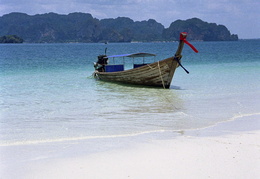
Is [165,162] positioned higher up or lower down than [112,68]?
lower down

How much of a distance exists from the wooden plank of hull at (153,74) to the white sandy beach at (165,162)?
9.07m

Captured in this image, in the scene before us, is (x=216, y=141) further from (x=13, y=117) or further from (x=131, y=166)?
(x=13, y=117)

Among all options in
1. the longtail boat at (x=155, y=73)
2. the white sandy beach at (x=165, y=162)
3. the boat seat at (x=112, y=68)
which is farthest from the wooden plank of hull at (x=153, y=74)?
the white sandy beach at (x=165, y=162)

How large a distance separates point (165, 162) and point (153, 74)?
11.1 m

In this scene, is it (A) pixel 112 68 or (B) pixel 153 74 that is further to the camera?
(A) pixel 112 68

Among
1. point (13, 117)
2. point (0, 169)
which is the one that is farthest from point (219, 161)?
point (13, 117)

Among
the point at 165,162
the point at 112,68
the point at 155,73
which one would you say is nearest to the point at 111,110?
the point at 165,162

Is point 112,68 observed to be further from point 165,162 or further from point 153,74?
point 165,162

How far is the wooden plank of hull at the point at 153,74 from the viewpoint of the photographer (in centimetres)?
1630

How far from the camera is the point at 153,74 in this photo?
1692cm

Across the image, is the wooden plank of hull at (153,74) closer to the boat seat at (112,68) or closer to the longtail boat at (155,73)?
the longtail boat at (155,73)

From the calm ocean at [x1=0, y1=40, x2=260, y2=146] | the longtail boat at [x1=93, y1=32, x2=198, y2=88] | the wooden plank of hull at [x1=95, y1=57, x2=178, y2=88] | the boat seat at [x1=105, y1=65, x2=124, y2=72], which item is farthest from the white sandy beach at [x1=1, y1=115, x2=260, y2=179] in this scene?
the boat seat at [x1=105, y1=65, x2=124, y2=72]

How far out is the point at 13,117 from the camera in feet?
34.5

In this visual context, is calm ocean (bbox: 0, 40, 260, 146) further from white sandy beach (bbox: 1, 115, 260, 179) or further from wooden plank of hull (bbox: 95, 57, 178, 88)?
white sandy beach (bbox: 1, 115, 260, 179)
